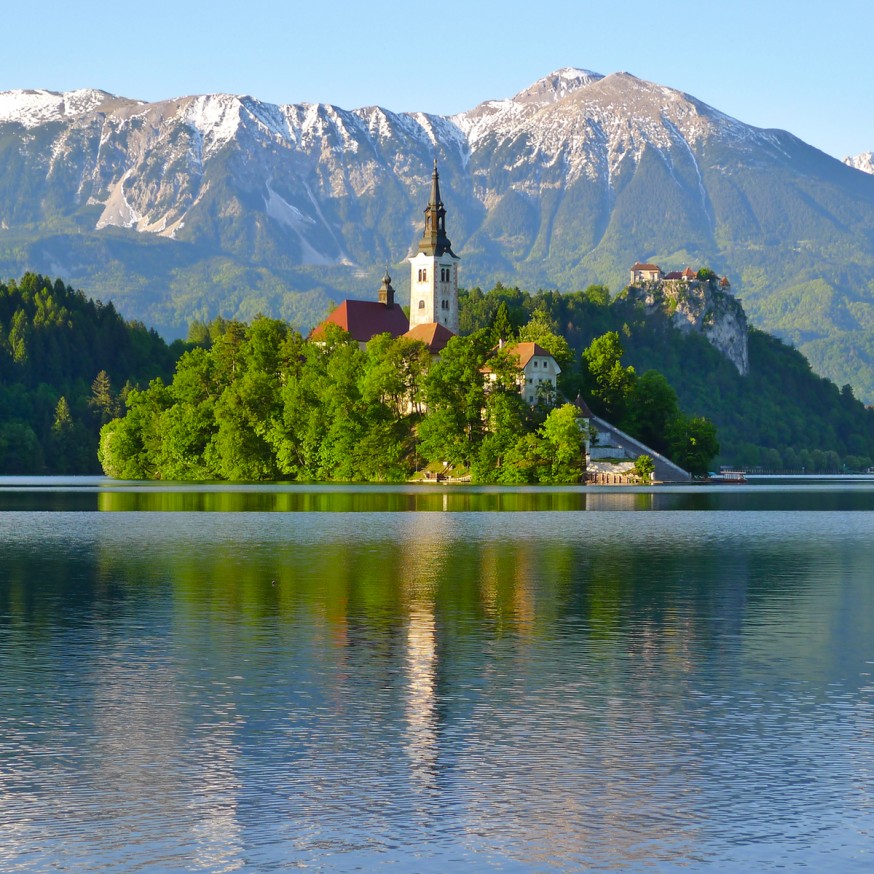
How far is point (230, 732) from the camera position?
1040 inches

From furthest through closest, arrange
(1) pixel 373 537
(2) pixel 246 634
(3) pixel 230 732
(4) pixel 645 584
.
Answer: (1) pixel 373 537 < (4) pixel 645 584 < (2) pixel 246 634 < (3) pixel 230 732

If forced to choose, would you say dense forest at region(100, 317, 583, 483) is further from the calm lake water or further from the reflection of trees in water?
the calm lake water

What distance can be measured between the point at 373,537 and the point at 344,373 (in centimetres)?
10955

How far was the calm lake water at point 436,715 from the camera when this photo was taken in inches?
790

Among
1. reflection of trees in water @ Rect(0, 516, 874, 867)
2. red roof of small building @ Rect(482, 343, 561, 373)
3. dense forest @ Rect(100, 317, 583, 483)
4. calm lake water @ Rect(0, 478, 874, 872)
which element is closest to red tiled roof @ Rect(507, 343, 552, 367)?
red roof of small building @ Rect(482, 343, 561, 373)

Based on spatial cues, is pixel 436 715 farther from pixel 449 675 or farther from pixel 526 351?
pixel 526 351

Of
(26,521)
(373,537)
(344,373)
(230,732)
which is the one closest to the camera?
(230,732)

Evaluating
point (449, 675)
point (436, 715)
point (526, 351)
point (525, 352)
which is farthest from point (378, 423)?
point (436, 715)

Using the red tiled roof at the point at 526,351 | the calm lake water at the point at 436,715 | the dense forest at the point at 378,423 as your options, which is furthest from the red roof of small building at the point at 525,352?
the calm lake water at the point at 436,715

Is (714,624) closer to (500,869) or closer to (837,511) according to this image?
(500,869)

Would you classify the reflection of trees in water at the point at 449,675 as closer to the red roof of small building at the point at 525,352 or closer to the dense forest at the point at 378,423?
the dense forest at the point at 378,423

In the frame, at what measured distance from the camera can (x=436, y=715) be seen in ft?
91.8

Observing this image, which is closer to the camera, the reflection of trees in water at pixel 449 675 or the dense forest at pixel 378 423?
the reflection of trees in water at pixel 449 675

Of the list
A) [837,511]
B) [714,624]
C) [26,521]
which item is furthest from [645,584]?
[837,511]
